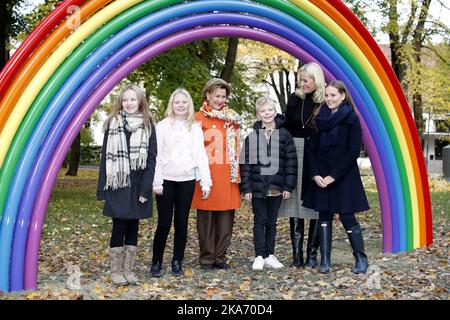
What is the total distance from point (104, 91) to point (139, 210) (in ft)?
4.12

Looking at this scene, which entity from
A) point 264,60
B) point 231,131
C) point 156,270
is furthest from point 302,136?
point 264,60

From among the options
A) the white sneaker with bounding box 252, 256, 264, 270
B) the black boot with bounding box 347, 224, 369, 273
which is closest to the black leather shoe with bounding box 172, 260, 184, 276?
the white sneaker with bounding box 252, 256, 264, 270

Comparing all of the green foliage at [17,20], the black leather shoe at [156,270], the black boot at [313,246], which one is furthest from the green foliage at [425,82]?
the black leather shoe at [156,270]

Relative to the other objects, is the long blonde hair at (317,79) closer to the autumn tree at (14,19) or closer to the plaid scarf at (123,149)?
the plaid scarf at (123,149)

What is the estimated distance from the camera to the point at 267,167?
6.14 m

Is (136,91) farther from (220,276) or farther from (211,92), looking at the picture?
(220,276)

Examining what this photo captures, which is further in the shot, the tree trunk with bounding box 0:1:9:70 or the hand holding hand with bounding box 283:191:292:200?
the tree trunk with bounding box 0:1:9:70

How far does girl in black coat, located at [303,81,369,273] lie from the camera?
581cm

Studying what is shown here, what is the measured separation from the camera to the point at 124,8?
19.2ft

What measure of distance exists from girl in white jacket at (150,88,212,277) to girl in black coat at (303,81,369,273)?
3.54ft

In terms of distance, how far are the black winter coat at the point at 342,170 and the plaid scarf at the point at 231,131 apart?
77 cm

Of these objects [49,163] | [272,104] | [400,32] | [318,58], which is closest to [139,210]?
[49,163]

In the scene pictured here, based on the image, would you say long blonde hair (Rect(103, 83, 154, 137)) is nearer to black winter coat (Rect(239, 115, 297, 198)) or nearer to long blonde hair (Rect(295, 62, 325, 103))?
black winter coat (Rect(239, 115, 297, 198))

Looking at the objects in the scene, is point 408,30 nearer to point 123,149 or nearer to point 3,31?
point 3,31
